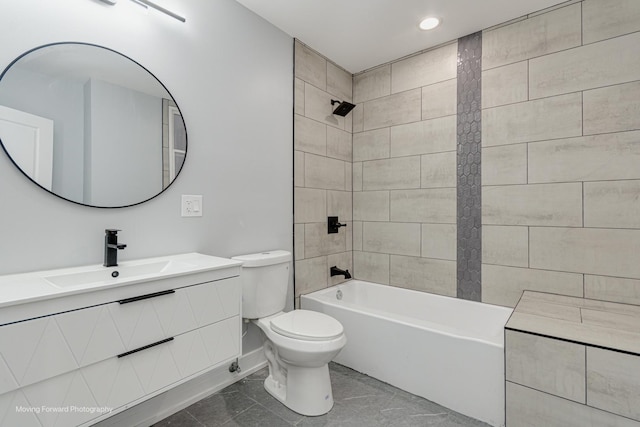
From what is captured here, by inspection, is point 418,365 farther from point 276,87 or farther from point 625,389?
point 276,87

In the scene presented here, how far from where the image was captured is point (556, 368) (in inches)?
57.6

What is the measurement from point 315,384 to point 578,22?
2817 mm

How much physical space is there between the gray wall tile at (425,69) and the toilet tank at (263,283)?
1.87 metres

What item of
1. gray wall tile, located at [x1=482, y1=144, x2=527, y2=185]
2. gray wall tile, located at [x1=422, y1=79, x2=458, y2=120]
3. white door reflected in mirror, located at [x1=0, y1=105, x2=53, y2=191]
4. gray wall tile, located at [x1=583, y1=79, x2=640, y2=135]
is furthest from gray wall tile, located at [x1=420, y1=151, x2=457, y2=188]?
white door reflected in mirror, located at [x1=0, y1=105, x2=53, y2=191]

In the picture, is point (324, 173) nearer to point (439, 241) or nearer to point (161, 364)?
point (439, 241)

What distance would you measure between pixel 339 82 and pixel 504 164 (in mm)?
1623

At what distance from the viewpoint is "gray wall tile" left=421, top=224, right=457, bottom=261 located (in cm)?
253

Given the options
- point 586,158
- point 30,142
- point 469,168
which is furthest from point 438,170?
point 30,142

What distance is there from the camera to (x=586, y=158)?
6.53ft

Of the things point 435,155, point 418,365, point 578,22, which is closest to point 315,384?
point 418,365

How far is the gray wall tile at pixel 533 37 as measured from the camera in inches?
80.5

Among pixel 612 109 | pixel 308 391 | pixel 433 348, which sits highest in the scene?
pixel 612 109

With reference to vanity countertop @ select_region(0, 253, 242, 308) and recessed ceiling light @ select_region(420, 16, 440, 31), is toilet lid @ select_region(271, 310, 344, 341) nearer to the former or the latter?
vanity countertop @ select_region(0, 253, 242, 308)

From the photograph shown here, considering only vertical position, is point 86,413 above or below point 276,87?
below
